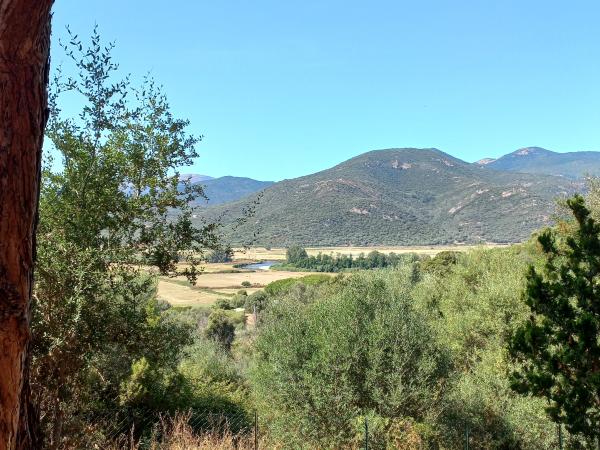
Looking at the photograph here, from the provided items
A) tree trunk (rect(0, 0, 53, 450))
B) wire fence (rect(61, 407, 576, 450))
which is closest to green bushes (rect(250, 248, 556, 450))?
wire fence (rect(61, 407, 576, 450))

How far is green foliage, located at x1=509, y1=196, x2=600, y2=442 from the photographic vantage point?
5469mm

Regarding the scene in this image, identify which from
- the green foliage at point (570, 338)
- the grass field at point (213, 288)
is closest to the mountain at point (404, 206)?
the grass field at point (213, 288)

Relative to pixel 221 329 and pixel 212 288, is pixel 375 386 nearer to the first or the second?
pixel 221 329

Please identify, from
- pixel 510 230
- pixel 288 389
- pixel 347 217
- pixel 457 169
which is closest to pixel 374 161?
pixel 457 169

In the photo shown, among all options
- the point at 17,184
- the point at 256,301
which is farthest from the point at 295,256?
the point at 17,184

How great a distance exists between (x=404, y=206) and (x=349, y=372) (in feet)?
413

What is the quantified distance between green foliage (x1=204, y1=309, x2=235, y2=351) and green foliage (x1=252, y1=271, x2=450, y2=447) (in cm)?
2159

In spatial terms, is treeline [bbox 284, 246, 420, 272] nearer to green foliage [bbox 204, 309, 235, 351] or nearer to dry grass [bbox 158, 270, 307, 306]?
dry grass [bbox 158, 270, 307, 306]

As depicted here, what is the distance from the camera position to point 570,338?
5785mm

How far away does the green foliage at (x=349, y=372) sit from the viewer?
11.4m

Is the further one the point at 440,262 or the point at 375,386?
the point at 440,262

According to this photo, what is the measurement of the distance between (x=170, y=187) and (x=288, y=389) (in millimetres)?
7251

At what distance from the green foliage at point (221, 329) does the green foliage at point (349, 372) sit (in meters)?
21.6

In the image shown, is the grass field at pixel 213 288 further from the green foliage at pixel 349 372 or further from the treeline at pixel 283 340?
the green foliage at pixel 349 372
